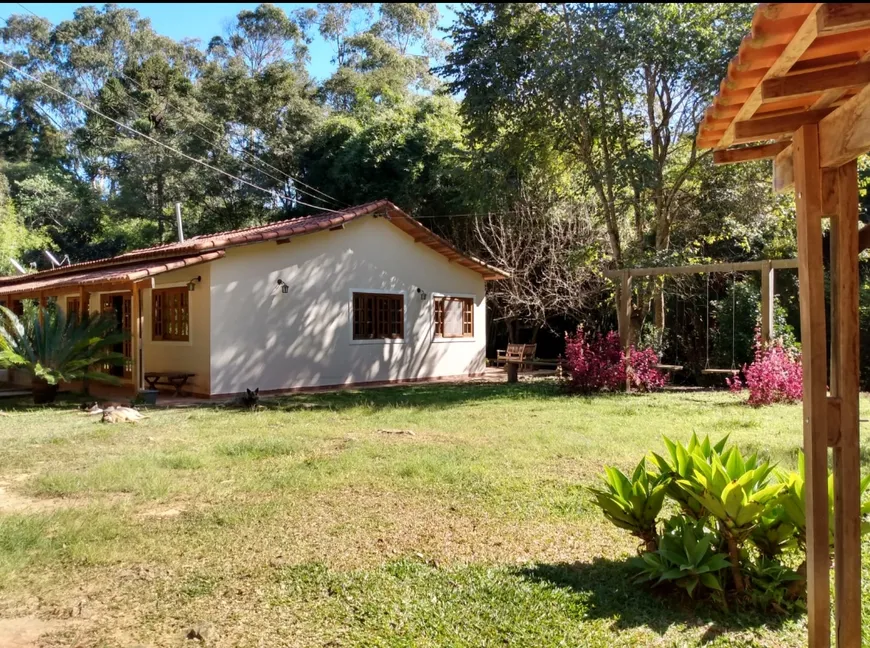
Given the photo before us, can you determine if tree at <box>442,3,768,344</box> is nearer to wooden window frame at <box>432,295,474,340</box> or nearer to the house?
the house

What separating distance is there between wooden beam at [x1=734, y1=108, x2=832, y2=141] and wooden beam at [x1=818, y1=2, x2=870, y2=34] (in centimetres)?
97

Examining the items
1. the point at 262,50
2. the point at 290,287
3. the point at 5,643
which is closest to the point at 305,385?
the point at 290,287

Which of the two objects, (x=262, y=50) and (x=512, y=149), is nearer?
(x=512, y=149)

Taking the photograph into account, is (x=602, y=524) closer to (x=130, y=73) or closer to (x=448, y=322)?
(x=448, y=322)

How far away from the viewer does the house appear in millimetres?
13023

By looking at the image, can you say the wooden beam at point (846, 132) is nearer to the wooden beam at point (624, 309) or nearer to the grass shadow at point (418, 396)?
the grass shadow at point (418, 396)

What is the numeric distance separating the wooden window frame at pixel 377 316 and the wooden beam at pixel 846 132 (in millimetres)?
13053

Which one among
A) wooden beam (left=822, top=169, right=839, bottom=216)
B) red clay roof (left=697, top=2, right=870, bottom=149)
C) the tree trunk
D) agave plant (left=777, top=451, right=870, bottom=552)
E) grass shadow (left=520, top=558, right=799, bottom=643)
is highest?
red clay roof (left=697, top=2, right=870, bottom=149)

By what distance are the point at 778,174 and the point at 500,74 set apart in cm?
1169

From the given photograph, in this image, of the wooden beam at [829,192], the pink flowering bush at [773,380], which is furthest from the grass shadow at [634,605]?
the pink flowering bush at [773,380]

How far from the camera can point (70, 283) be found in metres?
13.6

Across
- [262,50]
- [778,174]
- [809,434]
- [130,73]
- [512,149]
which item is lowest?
[809,434]

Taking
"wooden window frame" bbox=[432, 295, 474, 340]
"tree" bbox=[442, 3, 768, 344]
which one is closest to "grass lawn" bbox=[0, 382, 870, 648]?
"tree" bbox=[442, 3, 768, 344]

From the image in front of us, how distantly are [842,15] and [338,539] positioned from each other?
13.7 ft
